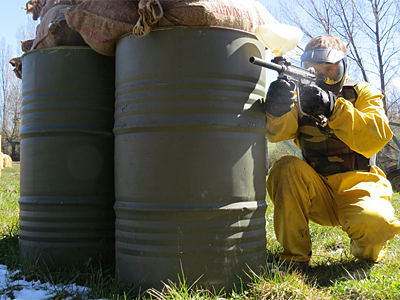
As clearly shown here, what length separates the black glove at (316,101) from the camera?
98.7 inches

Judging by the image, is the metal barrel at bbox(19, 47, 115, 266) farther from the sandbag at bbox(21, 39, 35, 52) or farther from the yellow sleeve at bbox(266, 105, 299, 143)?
the yellow sleeve at bbox(266, 105, 299, 143)

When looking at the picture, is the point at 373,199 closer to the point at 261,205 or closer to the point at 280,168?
the point at 280,168

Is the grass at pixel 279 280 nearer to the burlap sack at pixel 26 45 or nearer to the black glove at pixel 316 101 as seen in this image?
the black glove at pixel 316 101

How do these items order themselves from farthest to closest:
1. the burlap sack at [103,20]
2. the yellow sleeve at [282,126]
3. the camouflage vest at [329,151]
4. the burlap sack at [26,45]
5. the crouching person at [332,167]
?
the burlap sack at [26,45]
the camouflage vest at [329,151]
the yellow sleeve at [282,126]
the crouching person at [332,167]
the burlap sack at [103,20]

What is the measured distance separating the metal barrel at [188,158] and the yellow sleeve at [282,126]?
24.7 inches

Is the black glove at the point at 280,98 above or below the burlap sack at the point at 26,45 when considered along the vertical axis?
below

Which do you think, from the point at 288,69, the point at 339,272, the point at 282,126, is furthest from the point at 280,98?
the point at 339,272

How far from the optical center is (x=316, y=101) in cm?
251

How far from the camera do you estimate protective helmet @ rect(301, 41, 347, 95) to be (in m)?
2.79

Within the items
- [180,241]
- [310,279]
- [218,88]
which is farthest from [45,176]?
[310,279]

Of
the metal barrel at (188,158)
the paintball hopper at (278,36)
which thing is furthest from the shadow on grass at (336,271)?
the paintball hopper at (278,36)

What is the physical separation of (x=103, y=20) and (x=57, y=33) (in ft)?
1.56

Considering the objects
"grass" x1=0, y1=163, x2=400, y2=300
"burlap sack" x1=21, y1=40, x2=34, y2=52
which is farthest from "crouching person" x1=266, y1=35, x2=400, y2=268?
"burlap sack" x1=21, y1=40, x2=34, y2=52

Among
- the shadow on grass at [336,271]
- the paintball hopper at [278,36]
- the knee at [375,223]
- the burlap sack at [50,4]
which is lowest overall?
the shadow on grass at [336,271]
